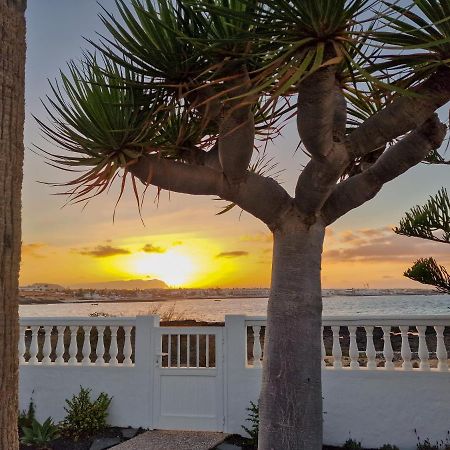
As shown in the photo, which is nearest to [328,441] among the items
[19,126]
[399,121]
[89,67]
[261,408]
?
[261,408]

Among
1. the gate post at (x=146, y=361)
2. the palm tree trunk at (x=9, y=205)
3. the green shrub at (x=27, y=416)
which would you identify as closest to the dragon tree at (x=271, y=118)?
the palm tree trunk at (x=9, y=205)

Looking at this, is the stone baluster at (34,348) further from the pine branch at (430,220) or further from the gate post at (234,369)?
the pine branch at (430,220)

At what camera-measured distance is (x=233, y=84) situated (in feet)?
12.0

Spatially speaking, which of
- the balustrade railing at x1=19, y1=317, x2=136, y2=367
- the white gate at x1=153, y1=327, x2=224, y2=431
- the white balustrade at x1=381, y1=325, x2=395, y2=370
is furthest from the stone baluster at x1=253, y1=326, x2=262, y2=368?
the balustrade railing at x1=19, y1=317, x2=136, y2=367

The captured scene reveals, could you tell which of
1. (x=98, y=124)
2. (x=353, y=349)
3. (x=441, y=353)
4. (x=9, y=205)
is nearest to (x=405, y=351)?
(x=441, y=353)

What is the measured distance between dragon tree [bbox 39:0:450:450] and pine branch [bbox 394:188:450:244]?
215 centimetres

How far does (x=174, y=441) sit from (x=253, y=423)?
92 cm

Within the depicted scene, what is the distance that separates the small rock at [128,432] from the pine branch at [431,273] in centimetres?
377

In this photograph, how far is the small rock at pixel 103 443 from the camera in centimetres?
614

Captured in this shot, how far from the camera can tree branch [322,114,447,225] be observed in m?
3.71

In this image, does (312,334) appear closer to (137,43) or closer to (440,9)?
(440,9)

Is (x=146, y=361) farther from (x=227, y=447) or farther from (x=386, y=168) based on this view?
(x=386, y=168)

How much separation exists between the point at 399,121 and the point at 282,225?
3.44ft

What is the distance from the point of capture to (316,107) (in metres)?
3.17
